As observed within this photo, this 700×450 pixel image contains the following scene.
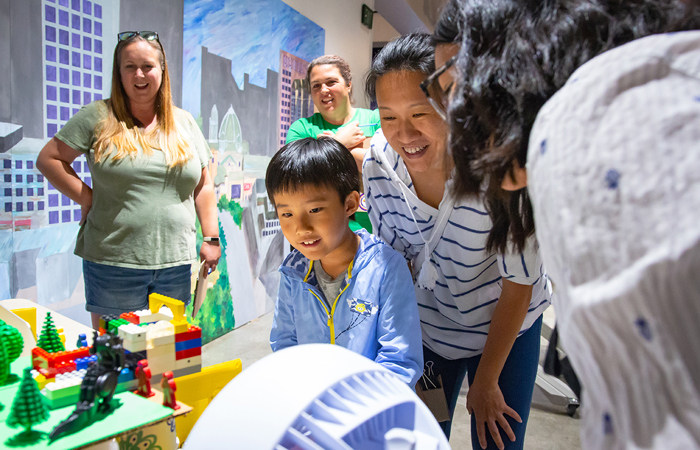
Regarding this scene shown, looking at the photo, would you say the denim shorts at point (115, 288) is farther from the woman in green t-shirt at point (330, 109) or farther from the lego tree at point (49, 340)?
the woman in green t-shirt at point (330, 109)

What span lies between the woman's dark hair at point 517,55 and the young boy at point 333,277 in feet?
1.91

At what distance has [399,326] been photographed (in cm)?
110

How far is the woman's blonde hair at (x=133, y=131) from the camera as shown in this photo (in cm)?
172

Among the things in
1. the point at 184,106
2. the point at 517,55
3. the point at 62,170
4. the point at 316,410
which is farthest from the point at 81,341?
the point at 184,106

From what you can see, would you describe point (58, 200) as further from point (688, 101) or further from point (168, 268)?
point (688, 101)

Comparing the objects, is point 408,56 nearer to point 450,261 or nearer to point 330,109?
point 450,261

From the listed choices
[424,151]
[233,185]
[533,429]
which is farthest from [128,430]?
[233,185]

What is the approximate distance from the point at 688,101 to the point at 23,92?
2.22m

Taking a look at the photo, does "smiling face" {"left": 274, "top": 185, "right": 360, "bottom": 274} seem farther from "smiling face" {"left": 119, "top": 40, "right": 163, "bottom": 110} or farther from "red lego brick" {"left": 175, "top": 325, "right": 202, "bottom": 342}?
"smiling face" {"left": 119, "top": 40, "right": 163, "bottom": 110}

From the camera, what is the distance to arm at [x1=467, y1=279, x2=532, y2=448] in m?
1.11

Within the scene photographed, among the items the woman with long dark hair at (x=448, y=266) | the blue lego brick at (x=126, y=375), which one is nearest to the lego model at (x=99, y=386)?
the blue lego brick at (x=126, y=375)

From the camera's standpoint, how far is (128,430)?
2.26ft

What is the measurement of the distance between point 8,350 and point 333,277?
0.72 metres

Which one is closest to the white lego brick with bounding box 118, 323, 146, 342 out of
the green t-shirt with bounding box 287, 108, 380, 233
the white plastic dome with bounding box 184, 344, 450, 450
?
the white plastic dome with bounding box 184, 344, 450, 450
